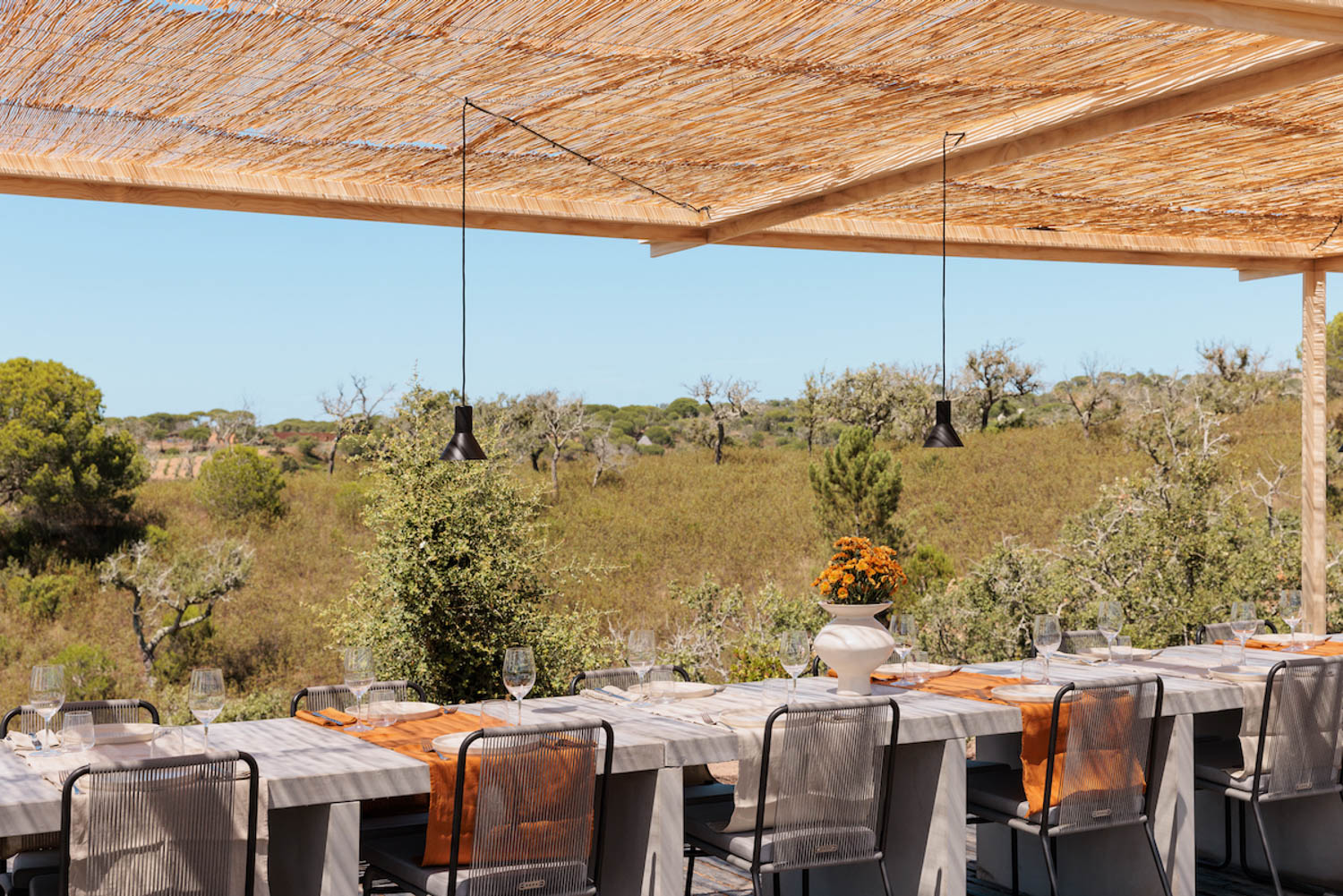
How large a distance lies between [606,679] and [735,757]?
2.88 ft

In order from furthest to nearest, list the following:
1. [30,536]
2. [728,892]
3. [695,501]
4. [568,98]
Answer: [695,501], [30,536], [728,892], [568,98]

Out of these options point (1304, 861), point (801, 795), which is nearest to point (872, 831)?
point (801, 795)

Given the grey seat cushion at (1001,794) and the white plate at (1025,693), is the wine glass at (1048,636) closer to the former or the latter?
the white plate at (1025,693)

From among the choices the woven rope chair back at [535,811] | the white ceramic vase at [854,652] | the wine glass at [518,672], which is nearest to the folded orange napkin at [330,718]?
the wine glass at [518,672]

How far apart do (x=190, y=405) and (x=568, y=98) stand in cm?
2169

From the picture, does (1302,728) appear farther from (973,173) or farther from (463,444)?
(463,444)

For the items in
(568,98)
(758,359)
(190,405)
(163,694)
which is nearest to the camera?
(568,98)

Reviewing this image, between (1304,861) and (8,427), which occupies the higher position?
(8,427)

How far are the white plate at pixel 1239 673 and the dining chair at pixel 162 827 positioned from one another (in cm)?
305

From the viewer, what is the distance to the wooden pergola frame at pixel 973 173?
3266 millimetres

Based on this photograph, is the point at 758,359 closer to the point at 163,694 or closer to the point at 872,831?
the point at 163,694

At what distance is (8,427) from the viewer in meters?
16.4

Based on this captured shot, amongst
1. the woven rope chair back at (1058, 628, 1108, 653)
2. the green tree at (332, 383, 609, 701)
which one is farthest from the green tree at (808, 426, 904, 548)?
the woven rope chair back at (1058, 628, 1108, 653)

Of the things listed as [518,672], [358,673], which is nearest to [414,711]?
[358,673]
